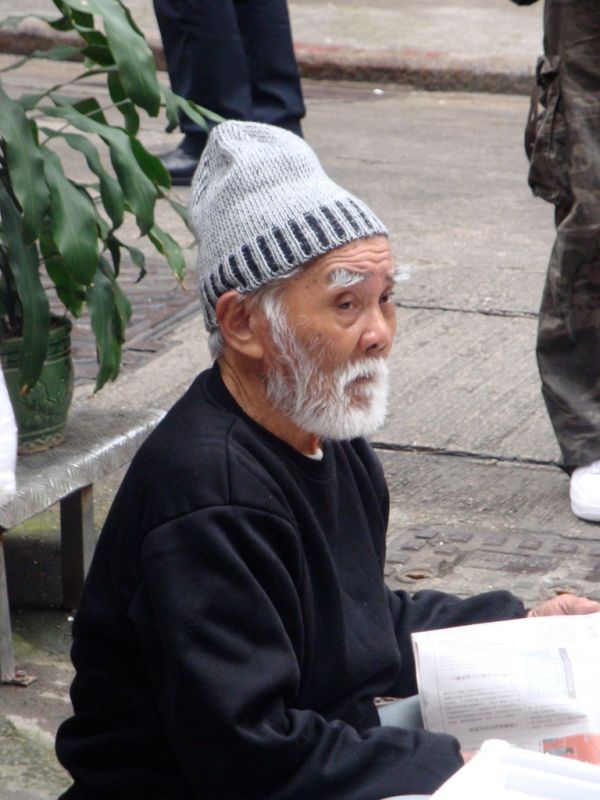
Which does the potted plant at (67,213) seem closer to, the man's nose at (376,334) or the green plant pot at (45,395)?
the green plant pot at (45,395)

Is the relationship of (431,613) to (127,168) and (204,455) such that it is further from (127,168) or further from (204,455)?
(127,168)

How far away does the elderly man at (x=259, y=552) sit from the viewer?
1984 millimetres

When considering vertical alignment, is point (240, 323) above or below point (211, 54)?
above

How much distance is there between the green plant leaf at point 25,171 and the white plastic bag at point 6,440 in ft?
1.22

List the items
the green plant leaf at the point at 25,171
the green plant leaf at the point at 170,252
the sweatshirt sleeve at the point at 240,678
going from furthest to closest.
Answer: the green plant leaf at the point at 170,252 → the green plant leaf at the point at 25,171 → the sweatshirt sleeve at the point at 240,678

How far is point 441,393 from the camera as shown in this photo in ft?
15.4

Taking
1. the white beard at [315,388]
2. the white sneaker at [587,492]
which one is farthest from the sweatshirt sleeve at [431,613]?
the white sneaker at [587,492]

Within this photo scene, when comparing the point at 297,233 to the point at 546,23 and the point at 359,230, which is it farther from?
the point at 546,23

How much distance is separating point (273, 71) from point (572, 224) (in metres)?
3.35

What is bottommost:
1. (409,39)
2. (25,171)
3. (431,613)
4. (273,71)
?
(409,39)

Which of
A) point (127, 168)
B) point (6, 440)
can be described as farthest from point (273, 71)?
point (6, 440)

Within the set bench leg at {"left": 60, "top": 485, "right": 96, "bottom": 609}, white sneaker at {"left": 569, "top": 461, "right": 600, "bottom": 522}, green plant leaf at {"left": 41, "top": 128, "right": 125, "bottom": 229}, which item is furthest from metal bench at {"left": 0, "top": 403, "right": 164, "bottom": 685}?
white sneaker at {"left": 569, "top": 461, "right": 600, "bottom": 522}

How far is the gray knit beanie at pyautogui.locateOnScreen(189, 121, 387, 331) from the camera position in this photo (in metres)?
2.14

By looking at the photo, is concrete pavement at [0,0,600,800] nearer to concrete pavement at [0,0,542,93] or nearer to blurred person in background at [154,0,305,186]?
blurred person in background at [154,0,305,186]
